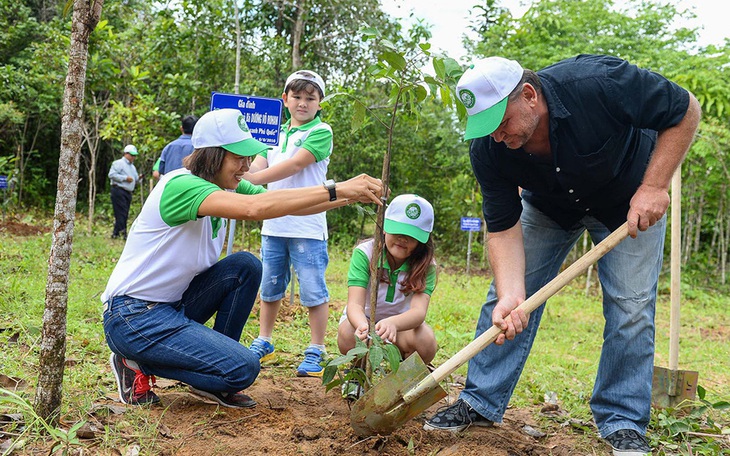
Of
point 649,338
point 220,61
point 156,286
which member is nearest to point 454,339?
point 649,338

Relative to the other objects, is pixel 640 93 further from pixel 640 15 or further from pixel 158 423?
pixel 640 15

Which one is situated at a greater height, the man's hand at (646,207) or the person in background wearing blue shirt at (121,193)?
the man's hand at (646,207)

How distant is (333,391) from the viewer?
309 cm

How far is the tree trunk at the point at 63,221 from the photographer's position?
2215 millimetres

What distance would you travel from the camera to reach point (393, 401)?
2334 millimetres

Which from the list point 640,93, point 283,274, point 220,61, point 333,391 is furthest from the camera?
point 220,61

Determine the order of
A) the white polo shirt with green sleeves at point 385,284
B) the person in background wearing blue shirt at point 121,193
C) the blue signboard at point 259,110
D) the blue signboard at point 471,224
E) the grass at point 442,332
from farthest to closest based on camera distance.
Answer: the person in background wearing blue shirt at point 121,193 < the blue signboard at point 471,224 < the blue signboard at point 259,110 < the grass at point 442,332 < the white polo shirt with green sleeves at point 385,284

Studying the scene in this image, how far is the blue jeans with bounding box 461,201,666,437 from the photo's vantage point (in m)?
2.54

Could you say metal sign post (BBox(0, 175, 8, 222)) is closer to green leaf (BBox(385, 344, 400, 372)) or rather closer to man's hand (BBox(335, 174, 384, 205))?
man's hand (BBox(335, 174, 384, 205))

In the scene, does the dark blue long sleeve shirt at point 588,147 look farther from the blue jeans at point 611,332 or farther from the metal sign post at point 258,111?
the metal sign post at point 258,111

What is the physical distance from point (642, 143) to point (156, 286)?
82.0 inches

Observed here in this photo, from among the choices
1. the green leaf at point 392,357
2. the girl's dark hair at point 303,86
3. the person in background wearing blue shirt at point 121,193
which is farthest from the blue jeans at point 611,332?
the person in background wearing blue shirt at point 121,193

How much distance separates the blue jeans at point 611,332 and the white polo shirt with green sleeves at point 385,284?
0.43 meters

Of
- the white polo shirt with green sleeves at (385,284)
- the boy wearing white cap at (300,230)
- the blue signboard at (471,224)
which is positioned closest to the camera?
the white polo shirt with green sleeves at (385,284)
